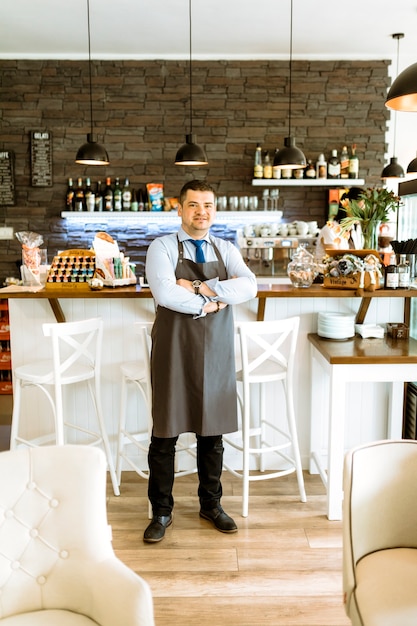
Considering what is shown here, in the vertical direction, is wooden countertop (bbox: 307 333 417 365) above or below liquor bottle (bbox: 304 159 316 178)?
below

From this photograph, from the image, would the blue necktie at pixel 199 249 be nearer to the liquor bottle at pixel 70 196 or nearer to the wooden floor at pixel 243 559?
the wooden floor at pixel 243 559

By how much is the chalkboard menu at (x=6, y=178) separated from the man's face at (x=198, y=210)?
14.7 ft

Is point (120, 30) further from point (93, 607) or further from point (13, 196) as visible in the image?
point (93, 607)

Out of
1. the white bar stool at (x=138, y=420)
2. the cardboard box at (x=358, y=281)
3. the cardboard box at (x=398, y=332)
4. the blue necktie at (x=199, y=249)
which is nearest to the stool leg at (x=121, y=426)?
the white bar stool at (x=138, y=420)

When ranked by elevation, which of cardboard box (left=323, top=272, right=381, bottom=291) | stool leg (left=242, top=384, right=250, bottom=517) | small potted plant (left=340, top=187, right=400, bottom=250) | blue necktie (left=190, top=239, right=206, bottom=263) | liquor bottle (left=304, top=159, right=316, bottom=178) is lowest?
stool leg (left=242, top=384, right=250, bottom=517)

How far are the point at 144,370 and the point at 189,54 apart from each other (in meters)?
4.58

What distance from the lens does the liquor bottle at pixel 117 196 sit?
6.48 meters

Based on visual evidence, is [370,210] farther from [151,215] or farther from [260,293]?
[151,215]

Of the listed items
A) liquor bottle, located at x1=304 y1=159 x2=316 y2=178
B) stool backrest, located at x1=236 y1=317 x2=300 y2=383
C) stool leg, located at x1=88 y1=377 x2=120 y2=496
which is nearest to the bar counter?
stool leg, located at x1=88 y1=377 x2=120 y2=496

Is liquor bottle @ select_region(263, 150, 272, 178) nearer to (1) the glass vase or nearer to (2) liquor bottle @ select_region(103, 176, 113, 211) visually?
(2) liquor bottle @ select_region(103, 176, 113, 211)

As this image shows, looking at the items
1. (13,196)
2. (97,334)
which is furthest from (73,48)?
(97,334)

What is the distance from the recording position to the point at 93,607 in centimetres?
157

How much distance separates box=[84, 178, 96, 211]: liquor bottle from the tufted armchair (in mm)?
5101

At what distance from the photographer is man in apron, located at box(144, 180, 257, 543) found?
2766mm
